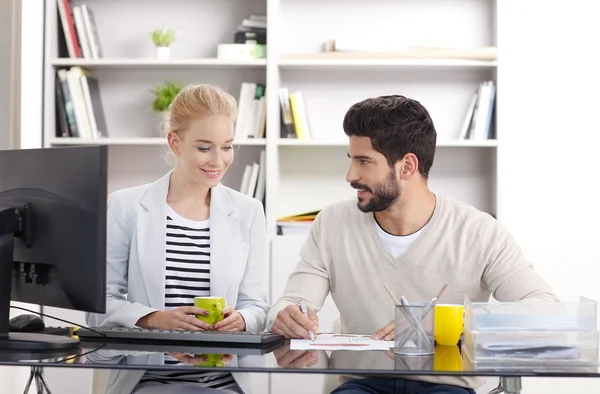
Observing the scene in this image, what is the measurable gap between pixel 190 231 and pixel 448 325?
828 millimetres

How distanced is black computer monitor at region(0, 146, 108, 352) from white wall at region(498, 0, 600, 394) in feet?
8.35

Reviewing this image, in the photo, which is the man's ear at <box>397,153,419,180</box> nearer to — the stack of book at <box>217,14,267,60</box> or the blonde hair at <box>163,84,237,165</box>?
the blonde hair at <box>163,84,237,165</box>

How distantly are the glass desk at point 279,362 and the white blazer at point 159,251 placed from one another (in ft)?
1.60

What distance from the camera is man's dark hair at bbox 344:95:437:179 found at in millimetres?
2322

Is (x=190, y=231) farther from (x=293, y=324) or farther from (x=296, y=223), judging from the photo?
(x=296, y=223)

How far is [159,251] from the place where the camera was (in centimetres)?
236

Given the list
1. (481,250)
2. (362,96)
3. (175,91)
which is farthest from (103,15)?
(481,250)

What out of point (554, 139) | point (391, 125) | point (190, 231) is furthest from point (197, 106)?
point (554, 139)

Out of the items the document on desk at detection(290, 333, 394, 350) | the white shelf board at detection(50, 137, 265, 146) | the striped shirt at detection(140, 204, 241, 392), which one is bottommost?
the document on desk at detection(290, 333, 394, 350)

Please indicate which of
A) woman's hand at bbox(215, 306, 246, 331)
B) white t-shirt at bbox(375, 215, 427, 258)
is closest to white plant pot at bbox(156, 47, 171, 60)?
white t-shirt at bbox(375, 215, 427, 258)

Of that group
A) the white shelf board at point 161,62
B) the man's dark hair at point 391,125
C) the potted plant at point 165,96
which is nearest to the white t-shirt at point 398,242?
the man's dark hair at point 391,125

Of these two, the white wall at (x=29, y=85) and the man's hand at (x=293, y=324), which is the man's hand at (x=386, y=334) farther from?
the white wall at (x=29, y=85)

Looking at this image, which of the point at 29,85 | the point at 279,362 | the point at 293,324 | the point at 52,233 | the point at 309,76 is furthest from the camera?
the point at 309,76

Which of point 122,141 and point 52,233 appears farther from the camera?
point 122,141
